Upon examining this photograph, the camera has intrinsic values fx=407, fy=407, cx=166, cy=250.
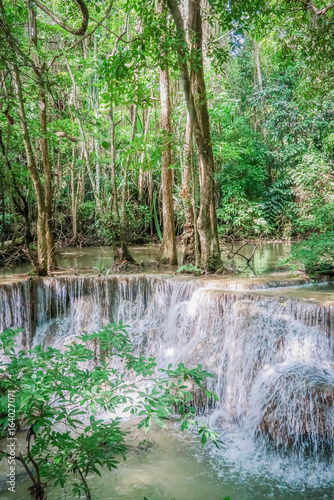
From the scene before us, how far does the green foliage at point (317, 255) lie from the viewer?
7873mm

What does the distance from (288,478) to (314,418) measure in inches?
31.5

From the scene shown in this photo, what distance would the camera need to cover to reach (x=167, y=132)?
948 cm

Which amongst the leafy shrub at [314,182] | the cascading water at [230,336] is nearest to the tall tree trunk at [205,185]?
the cascading water at [230,336]

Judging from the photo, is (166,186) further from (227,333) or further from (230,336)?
(230,336)

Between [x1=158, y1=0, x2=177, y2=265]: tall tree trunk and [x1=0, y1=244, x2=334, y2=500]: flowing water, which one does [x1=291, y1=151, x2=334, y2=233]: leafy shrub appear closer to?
[x1=158, y1=0, x2=177, y2=265]: tall tree trunk

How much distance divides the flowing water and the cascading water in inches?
0.6

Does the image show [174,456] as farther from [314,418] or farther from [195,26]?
[195,26]

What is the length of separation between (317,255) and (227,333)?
2602mm

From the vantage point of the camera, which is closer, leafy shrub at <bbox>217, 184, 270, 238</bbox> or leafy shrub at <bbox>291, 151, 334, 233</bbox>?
leafy shrub at <bbox>291, 151, 334, 233</bbox>

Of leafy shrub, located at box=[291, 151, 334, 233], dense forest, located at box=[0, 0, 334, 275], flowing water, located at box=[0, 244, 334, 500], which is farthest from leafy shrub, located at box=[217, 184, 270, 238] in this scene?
flowing water, located at box=[0, 244, 334, 500]

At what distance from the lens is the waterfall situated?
16.8 ft

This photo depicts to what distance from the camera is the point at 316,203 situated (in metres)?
14.1

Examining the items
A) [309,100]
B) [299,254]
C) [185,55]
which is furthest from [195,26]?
[299,254]

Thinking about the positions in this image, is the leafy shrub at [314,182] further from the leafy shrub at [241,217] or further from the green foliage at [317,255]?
the green foliage at [317,255]
